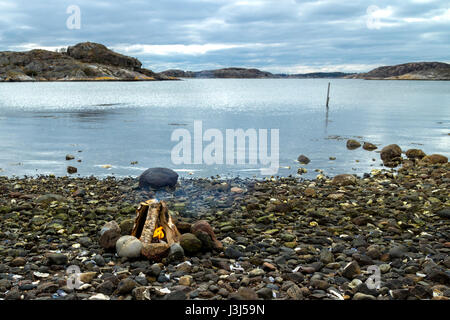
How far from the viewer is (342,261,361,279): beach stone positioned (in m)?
7.75

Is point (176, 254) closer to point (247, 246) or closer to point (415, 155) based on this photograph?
point (247, 246)

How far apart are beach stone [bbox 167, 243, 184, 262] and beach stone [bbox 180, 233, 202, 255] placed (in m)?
0.21

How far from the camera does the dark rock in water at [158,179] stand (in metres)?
17.0

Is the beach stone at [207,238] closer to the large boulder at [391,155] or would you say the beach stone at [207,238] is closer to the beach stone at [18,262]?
the beach stone at [18,262]

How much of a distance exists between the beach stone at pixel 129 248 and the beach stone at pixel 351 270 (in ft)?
13.5

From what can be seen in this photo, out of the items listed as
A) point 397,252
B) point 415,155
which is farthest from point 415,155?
point 397,252

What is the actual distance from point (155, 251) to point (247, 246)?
2255 mm

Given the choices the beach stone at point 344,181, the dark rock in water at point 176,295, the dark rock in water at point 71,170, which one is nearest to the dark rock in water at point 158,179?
the dark rock in water at point 71,170

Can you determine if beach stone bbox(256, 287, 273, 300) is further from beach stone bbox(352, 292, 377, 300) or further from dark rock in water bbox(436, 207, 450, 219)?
dark rock in water bbox(436, 207, 450, 219)

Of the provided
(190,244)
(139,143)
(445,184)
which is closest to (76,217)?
(190,244)

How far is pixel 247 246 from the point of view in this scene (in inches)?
376

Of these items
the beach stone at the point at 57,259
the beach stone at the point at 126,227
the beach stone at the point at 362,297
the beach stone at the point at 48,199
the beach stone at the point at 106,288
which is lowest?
the beach stone at the point at 362,297

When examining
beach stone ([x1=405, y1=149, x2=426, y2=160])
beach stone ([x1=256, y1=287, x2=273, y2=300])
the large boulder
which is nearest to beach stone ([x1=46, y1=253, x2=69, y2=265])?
beach stone ([x1=256, y1=287, x2=273, y2=300])

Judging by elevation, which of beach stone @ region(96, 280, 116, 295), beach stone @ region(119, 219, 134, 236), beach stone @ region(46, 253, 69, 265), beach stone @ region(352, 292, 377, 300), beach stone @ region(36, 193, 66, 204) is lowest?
beach stone @ region(352, 292, 377, 300)
